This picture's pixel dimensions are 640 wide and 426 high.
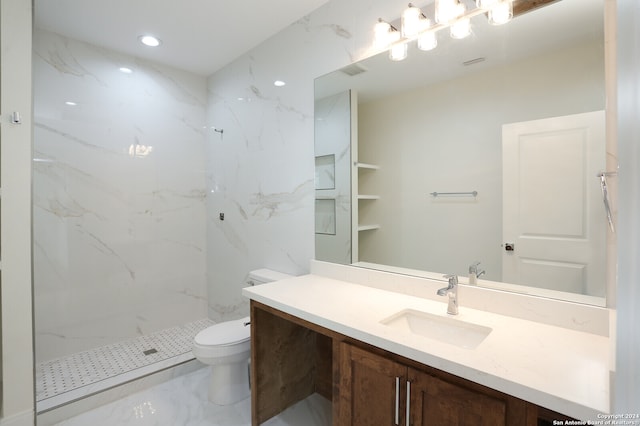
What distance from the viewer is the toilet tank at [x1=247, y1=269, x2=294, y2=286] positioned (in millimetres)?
2355

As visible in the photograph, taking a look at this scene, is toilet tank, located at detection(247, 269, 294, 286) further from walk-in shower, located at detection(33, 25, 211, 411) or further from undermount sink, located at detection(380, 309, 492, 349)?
undermount sink, located at detection(380, 309, 492, 349)

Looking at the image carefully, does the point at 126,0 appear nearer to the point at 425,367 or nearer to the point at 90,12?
the point at 90,12

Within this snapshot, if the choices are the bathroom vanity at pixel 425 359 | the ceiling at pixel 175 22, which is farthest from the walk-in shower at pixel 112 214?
the bathroom vanity at pixel 425 359

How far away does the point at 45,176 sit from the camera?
2426 mm

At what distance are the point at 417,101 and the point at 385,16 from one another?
53cm

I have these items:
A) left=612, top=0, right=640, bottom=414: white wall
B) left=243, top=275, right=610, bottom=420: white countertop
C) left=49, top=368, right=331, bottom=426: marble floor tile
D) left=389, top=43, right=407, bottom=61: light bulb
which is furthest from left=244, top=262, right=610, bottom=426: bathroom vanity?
left=389, top=43, right=407, bottom=61: light bulb

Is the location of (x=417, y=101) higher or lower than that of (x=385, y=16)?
lower

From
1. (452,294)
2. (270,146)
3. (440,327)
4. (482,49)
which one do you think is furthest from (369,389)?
(270,146)

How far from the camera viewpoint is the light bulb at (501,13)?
54.2 inches

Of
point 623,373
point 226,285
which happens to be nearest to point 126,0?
point 226,285

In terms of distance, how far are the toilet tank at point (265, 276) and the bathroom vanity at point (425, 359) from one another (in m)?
0.47

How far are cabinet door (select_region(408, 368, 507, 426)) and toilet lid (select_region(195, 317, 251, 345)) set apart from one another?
1292 mm

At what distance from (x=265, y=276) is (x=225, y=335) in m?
0.50

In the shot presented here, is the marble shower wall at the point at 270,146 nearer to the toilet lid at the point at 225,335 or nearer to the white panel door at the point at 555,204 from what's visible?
the toilet lid at the point at 225,335
